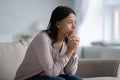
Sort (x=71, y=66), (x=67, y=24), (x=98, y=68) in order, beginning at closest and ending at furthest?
1. (x=67, y=24)
2. (x=71, y=66)
3. (x=98, y=68)

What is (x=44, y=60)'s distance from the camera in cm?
182

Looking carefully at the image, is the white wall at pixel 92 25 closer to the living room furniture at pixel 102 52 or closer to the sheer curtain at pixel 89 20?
the sheer curtain at pixel 89 20

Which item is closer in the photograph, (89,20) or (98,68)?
(98,68)

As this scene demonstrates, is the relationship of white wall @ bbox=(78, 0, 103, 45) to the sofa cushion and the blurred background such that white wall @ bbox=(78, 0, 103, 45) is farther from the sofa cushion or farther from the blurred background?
the sofa cushion

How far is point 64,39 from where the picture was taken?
2029 millimetres

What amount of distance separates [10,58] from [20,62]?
4.1 inches

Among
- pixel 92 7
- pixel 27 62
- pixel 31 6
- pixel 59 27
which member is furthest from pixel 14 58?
pixel 92 7

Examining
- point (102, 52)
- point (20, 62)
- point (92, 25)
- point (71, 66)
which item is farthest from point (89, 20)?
point (71, 66)

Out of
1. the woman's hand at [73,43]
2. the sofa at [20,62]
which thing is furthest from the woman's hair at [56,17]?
the sofa at [20,62]

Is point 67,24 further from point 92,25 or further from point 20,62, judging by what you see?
point 92,25

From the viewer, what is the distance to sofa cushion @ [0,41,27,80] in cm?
237

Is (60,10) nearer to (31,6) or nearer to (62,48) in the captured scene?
(62,48)

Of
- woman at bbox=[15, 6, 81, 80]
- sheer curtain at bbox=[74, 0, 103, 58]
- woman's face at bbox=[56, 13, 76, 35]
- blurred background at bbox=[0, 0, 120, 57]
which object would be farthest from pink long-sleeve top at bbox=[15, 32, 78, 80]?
sheer curtain at bbox=[74, 0, 103, 58]

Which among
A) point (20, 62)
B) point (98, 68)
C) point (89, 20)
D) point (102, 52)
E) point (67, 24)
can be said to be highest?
point (67, 24)
